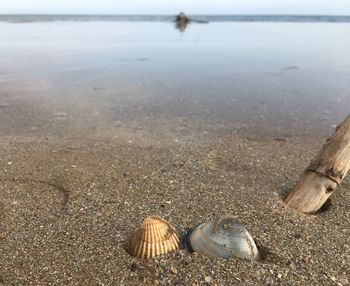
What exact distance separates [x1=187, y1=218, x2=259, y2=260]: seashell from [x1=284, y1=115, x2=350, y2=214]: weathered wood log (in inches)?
42.7

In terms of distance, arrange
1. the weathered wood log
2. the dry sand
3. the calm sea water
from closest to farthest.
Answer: the dry sand < the weathered wood log < the calm sea water

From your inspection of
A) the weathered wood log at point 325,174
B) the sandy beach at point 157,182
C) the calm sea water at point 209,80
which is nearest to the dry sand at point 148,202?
the sandy beach at point 157,182

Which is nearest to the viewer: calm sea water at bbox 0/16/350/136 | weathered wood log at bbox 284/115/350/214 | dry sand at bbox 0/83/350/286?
dry sand at bbox 0/83/350/286

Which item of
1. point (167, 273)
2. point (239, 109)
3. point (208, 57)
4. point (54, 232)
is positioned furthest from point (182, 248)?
point (208, 57)

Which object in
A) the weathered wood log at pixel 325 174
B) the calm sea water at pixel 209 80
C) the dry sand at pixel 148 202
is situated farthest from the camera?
the calm sea water at pixel 209 80

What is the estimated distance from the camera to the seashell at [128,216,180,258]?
10.9 feet

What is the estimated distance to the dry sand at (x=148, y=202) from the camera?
10.6 feet

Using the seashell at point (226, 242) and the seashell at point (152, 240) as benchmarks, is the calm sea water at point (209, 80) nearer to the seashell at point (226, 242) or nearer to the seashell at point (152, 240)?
the seashell at point (226, 242)

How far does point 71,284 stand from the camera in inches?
122

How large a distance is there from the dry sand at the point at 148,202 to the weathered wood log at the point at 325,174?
0.17 meters

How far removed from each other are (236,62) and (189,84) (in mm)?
4405

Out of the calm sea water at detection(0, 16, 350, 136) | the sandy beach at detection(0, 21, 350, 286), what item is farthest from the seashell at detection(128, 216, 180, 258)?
the calm sea water at detection(0, 16, 350, 136)

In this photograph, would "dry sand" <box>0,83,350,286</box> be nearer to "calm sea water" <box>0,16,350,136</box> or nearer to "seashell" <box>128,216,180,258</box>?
"seashell" <box>128,216,180,258</box>

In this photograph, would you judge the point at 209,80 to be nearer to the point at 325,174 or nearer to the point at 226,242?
the point at 325,174
